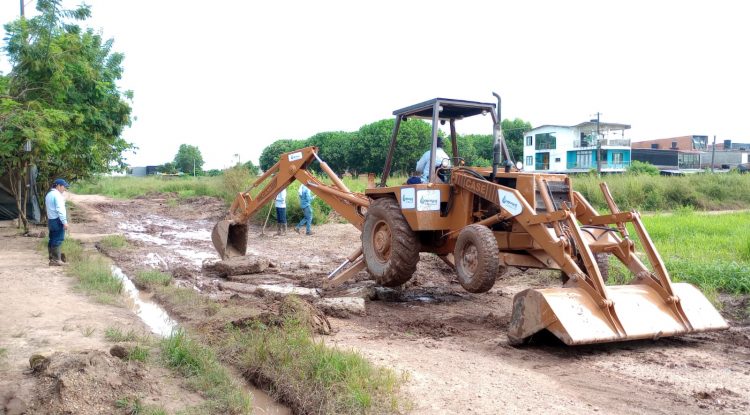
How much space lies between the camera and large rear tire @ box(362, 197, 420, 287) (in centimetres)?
792

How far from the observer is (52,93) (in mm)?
10109

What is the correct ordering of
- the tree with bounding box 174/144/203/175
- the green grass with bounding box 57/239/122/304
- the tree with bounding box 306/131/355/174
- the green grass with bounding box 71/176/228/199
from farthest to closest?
the tree with bounding box 174/144/203/175
the tree with bounding box 306/131/355/174
the green grass with bounding box 71/176/228/199
the green grass with bounding box 57/239/122/304

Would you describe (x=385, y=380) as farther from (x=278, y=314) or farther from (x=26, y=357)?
(x=26, y=357)

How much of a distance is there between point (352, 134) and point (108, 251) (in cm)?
4315

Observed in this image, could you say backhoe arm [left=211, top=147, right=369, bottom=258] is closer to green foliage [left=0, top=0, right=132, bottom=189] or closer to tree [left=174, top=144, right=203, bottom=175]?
green foliage [left=0, top=0, right=132, bottom=189]

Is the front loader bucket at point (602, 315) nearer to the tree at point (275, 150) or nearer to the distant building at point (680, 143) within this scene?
the tree at point (275, 150)

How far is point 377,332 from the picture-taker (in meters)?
6.83

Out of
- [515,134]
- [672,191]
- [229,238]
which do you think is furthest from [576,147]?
[229,238]

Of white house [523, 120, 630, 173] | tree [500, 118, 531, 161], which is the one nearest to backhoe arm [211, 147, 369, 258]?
white house [523, 120, 630, 173]

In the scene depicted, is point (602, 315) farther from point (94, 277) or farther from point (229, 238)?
point (229, 238)

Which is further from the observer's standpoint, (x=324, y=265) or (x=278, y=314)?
(x=324, y=265)

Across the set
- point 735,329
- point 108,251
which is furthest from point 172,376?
point 108,251

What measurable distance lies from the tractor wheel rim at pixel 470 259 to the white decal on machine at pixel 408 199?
3.95 ft

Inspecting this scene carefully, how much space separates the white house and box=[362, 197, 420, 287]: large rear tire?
52.3 m
